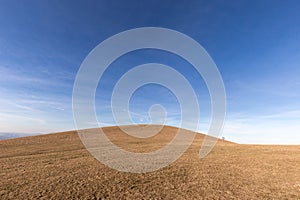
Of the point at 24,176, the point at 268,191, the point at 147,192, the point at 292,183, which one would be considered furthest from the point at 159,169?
the point at 24,176

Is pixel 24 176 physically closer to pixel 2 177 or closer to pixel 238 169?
pixel 2 177

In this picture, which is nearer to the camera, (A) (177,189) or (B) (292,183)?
(A) (177,189)

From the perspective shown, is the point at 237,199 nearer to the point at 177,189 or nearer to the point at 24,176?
the point at 177,189

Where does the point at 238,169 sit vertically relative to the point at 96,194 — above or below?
above

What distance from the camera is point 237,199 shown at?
749 cm

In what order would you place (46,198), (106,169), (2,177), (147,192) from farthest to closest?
(106,169) → (2,177) → (147,192) → (46,198)

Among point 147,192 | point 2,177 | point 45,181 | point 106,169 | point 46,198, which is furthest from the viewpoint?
point 106,169

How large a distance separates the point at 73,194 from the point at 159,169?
5.95 metres

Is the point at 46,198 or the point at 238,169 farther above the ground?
the point at 238,169

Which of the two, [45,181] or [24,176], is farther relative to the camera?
[24,176]

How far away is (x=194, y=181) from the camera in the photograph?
381 inches

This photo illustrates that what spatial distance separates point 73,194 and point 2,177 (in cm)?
604

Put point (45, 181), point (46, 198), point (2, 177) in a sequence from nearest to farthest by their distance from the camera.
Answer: point (46, 198), point (45, 181), point (2, 177)

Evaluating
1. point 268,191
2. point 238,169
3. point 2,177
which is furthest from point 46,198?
point 238,169
